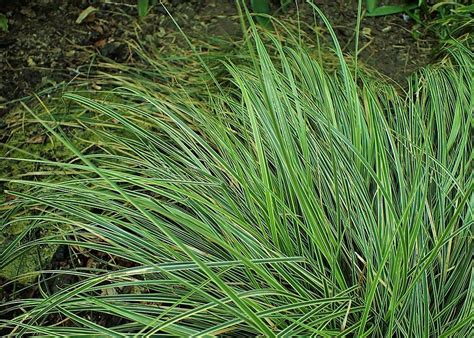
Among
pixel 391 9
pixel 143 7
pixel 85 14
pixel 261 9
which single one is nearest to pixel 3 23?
pixel 85 14

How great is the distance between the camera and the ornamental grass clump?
1.29 metres

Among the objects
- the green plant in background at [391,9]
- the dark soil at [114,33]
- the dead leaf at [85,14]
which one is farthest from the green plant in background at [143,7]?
the green plant in background at [391,9]

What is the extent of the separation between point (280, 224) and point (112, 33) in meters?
1.40

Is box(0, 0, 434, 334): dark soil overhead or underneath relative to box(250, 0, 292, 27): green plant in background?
underneath

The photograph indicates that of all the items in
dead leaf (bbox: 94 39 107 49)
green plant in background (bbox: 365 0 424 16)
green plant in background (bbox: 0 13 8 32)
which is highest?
green plant in background (bbox: 365 0 424 16)

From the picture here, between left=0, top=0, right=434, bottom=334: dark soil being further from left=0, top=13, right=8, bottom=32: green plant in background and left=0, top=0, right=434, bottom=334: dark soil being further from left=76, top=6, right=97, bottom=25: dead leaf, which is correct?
left=0, top=13, right=8, bottom=32: green plant in background

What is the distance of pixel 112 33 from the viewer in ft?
8.38

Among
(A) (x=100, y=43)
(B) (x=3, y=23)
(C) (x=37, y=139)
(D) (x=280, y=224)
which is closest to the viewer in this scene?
(D) (x=280, y=224)

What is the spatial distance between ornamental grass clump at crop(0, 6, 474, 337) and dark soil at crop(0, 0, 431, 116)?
61 cm

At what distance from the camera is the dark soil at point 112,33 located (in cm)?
242

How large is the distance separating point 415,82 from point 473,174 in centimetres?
53

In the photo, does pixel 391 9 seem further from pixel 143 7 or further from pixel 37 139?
pixel 37 139

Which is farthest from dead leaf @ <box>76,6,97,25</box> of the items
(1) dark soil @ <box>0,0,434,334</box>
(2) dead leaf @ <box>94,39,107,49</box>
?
(2) dead leaf @ <box>94,39,107,49</box>

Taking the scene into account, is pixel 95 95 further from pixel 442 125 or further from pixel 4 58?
pixel 442 125
